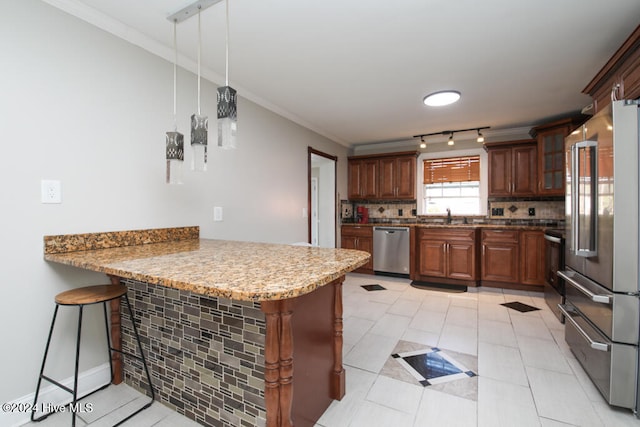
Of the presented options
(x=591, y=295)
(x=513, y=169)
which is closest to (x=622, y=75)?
(x=591, y=295)

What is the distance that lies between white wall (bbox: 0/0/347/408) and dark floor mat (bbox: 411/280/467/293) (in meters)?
3.11

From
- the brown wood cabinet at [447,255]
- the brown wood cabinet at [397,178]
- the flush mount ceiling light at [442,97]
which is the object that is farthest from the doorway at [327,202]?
the flush mount ceiling light at [442,97]

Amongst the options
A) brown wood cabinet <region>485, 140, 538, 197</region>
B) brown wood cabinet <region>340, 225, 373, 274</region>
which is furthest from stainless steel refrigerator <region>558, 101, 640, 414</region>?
brown wood cabinet <region>340, 225, 373, 274</region>

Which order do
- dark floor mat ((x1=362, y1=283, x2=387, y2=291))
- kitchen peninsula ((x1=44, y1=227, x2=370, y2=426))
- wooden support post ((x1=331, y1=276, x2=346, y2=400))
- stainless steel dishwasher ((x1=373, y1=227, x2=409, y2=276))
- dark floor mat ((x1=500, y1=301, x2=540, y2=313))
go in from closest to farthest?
kitchen peninsula ((x1=44, y1=227, x2=370, y2=426))
wooden support post ((x1=331, y1=276, x2=346, y2=400))
dark floor mat ((x1=500, y1=301, x2=540, y2=313))
dark floor mat ((x1=362, y1=283, x2=387, y2=291))
stainless steel dishwasher ((x1=373, y1=227, x2=409, y2=276))

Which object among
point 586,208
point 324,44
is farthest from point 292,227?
point 586,208

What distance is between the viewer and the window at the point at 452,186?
4.81 metres

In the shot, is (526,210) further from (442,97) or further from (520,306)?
(442,97)

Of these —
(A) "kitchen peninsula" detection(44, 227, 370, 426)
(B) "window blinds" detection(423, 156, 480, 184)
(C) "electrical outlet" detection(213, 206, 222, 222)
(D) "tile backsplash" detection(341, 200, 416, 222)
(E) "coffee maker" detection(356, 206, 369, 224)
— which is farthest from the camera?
(E) "coffee maker" detection(356, 206, 369, 224)

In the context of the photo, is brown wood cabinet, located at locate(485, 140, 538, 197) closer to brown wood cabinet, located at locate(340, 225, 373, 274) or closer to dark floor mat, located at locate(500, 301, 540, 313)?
dark floor mat, located at locate(500, 301, 540, 313)

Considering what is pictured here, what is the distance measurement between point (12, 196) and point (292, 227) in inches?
101

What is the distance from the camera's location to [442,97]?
303 cm

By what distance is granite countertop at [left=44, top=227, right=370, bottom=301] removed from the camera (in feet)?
3.18

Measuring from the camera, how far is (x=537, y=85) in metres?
2.85

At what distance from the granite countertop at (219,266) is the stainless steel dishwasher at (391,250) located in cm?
319
